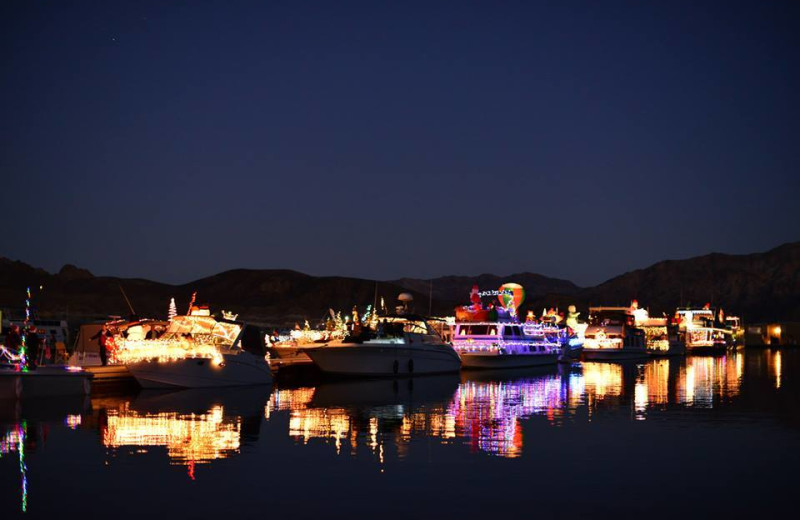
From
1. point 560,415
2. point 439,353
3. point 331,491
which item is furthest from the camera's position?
point 439,353

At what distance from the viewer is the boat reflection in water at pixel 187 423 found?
20.0 meters

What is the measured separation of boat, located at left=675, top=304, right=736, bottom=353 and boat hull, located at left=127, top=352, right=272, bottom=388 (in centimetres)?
8437

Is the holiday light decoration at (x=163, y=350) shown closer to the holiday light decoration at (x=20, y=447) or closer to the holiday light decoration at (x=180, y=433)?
the holiday light decoration at (x=180, y=433)

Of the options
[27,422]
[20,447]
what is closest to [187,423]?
[27,422]

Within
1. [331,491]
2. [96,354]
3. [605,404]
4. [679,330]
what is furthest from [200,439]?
[679,330]

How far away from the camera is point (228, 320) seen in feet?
117

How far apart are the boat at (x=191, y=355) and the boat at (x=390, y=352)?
9360mm

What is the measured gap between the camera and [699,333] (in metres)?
135

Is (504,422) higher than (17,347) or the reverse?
the reverse

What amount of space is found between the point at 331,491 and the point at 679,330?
12578 cm

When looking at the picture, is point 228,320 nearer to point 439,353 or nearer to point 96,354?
point 96,354

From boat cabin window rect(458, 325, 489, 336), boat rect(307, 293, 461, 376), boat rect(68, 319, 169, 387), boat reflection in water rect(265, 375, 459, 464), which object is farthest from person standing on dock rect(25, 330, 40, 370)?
boat cabin window rect(458, 325, 489, 336)

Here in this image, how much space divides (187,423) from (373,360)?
22.5 m

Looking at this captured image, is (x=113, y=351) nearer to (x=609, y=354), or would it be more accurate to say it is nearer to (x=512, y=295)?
(x=512, y=295)
